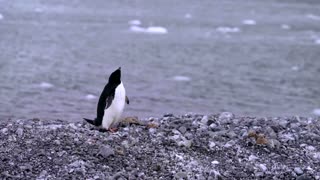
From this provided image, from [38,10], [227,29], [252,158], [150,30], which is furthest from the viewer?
[38,10]

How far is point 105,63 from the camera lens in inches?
535

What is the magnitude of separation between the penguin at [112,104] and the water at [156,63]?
2987 millimetres

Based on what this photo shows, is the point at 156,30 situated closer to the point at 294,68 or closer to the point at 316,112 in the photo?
the point at 294,68

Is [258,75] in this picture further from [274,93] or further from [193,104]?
[193,104]

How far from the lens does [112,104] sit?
251 inches

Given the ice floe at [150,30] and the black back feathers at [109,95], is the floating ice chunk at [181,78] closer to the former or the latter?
the black back feathers at [109,95]

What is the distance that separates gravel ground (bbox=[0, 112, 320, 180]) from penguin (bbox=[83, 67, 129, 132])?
12 cm

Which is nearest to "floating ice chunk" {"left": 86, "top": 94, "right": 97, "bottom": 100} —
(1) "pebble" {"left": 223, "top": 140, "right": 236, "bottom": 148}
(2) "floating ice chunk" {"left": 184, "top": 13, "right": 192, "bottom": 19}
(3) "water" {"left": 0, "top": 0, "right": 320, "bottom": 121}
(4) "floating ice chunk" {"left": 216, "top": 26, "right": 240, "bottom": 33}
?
(3) "water" {"left": 0, "top": 0, "right": 320, "bottom": 121}

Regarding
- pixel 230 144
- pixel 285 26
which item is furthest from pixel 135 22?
pixel 230 144

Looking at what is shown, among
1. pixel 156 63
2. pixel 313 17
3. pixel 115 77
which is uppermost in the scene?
pixel 115 77

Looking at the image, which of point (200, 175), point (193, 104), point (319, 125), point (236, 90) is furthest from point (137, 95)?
point (200, 175)

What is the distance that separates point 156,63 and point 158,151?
8.19m

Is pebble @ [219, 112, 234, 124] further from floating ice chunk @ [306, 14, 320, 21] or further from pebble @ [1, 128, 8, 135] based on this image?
floating ice chunk @ [306, 14, 320, 21]

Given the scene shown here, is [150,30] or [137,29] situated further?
[137,29]
